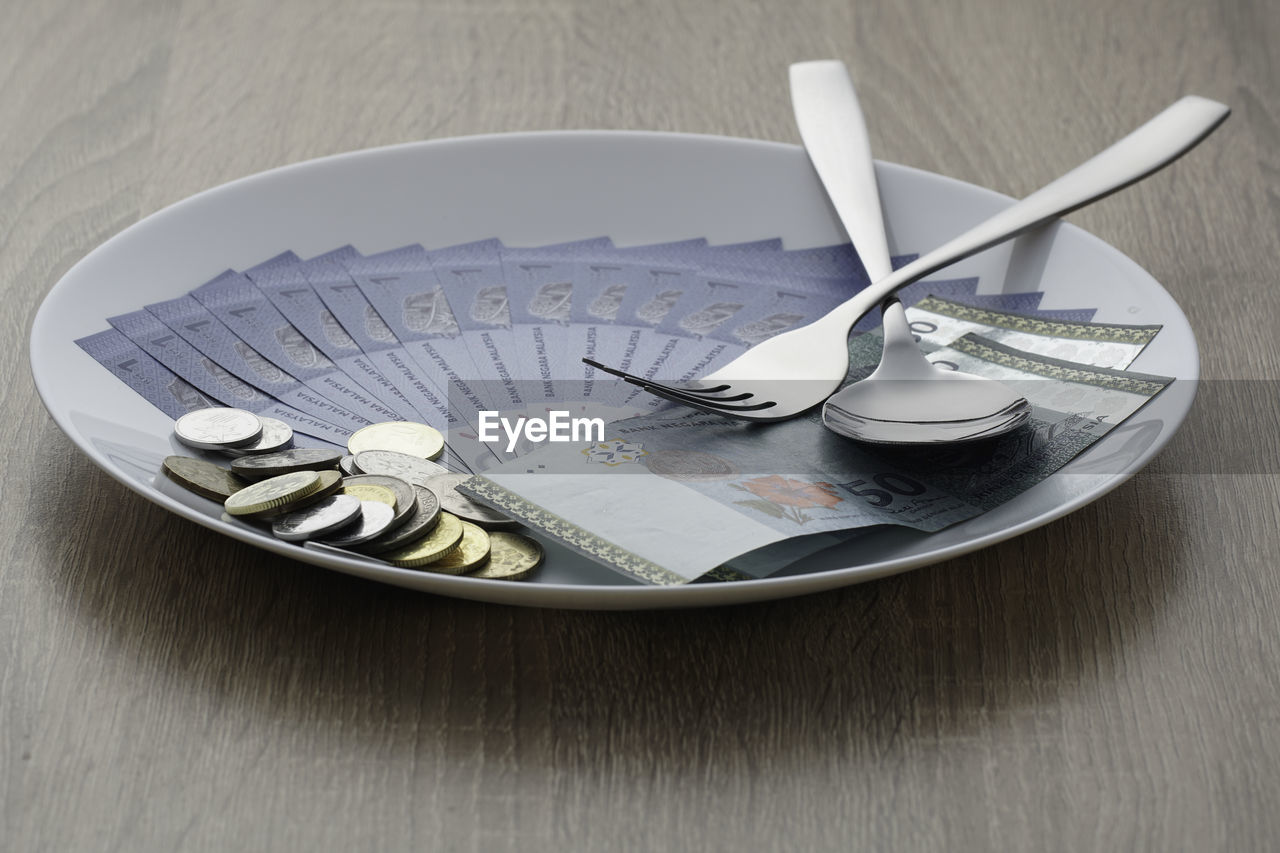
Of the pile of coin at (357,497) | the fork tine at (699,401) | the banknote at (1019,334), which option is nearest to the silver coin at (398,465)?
the pile of coin at (357,497)

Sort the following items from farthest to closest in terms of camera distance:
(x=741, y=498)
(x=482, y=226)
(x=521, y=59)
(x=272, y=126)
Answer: (x=521, y=59)
(x=272, y=126)
(x=482, y=226)
(x=741, y=498)

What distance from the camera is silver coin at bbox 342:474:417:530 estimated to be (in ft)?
1.62

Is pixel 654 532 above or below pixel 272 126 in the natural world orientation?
below

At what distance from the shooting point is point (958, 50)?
1.13 m

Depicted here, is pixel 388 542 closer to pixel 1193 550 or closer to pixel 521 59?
pixel 1193 550

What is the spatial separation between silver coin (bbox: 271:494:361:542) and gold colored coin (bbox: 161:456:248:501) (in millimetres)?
43

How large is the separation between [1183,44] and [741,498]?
2.79ft

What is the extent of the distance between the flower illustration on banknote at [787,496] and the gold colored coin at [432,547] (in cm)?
12

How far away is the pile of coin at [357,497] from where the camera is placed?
485 mm

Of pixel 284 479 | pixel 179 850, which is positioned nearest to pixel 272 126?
pixel 284 479

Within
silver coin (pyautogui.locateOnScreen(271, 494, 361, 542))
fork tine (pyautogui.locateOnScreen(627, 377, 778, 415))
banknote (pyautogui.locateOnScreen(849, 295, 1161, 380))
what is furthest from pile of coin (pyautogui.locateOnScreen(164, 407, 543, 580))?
banknote (pyautogui.locateOnScreen(849, 295, 1161, 380))

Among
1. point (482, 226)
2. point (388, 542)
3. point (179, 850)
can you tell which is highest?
point (482, 226)

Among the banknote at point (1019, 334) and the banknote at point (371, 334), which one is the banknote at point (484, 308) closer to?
the banknote at point (371, 334)

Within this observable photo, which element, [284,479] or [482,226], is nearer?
[284,479]
